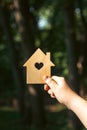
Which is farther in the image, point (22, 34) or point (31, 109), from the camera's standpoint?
point (31, 109)

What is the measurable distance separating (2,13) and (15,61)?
1.91 metres

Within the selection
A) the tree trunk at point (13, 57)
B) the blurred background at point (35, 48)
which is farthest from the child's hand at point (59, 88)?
the tree trunk at point (13, 57)

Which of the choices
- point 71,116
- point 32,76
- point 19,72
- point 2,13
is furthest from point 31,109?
point 32,76

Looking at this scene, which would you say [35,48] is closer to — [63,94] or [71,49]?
[71,49]

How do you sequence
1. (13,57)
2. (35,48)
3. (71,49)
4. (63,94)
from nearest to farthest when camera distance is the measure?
(63,94) → (71,49) → (35,48) → (13,57)

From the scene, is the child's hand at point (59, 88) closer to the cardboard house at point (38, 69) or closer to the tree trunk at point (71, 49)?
the cardboard house at point (38, 69)

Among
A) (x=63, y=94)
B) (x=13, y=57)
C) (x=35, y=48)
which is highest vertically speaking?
(x=35, y=48)

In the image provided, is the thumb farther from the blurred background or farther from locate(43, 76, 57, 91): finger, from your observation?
the blurred background

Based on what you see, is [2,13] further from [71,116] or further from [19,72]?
[71,116]

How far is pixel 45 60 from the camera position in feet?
11.5

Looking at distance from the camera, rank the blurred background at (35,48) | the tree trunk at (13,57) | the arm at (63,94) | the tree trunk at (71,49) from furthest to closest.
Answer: the tree trunk at (13,57) → the blurred background at (35,48) → the tree trunk at (71,49) → the arm at (63,94)

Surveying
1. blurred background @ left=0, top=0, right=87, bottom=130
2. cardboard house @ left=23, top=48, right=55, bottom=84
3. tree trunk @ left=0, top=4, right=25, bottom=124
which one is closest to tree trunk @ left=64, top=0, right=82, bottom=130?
blurred background @ left=0, top=0, right=87, bottom=130

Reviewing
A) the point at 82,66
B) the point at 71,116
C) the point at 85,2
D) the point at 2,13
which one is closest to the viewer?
the point at 71,116

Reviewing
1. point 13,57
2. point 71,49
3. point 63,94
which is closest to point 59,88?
point 63,94
